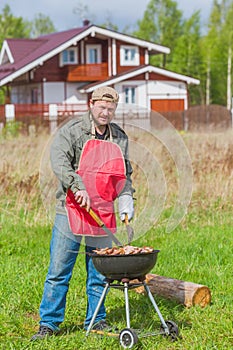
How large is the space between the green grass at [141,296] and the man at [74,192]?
11.7 inches

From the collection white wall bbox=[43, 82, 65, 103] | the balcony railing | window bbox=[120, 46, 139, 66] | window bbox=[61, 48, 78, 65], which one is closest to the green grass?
the balcony railing

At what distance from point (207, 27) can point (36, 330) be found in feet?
205

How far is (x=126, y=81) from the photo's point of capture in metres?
40.1

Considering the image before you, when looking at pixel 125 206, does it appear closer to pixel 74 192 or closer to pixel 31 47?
pixel 74 192

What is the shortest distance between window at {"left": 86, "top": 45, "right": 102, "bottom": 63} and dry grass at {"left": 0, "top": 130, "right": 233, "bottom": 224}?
27262 millimetres

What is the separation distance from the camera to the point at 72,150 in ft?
15.9

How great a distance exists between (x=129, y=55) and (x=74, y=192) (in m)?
38.3

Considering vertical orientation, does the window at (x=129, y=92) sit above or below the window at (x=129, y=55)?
below

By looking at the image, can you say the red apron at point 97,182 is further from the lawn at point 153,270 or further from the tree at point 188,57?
the tree at point 188,57

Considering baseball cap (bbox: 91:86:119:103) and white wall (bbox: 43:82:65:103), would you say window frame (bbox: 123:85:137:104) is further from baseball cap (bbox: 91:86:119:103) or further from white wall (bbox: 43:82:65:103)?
baseball cap (bbox: 91:86:119:103)

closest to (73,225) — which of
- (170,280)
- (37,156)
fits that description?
(170,280)

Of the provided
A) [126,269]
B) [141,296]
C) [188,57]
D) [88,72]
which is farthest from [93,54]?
[126,269]

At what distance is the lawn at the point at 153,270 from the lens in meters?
4.95

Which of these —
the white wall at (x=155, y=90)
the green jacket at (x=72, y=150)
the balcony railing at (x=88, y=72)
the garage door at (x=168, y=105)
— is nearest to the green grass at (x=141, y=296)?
the green jacket at (x=72, y=150)
